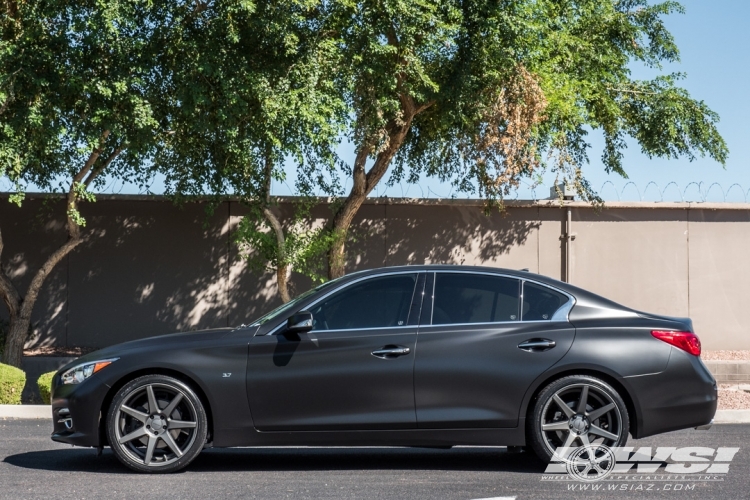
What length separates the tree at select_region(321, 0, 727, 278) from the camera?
13.2 meters

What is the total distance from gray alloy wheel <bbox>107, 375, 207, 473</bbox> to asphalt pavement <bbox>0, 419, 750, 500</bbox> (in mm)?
144

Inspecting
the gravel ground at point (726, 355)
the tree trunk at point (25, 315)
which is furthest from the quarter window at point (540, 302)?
the tree trunk at point (25, 315)

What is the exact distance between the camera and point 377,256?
56.8 feet

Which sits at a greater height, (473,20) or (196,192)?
(473,20)

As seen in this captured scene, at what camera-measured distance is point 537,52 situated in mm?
13312

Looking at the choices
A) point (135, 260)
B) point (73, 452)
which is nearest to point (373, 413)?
point (73, 452)

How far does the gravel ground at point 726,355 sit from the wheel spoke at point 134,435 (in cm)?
1155

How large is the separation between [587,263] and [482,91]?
195 inches

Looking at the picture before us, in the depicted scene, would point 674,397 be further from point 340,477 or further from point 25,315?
point 25,315

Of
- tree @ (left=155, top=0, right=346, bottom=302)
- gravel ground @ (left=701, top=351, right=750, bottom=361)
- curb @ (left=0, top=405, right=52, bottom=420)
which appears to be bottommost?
curb @ (left=0, top=405, right=52, bottom=420)

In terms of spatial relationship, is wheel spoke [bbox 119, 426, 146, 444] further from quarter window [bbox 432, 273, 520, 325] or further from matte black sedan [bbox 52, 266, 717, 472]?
quarter window [bbox 432, 273, 520, 325]

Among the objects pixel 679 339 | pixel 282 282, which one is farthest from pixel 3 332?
pixel 679 339

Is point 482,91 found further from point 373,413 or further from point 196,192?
point 373,413

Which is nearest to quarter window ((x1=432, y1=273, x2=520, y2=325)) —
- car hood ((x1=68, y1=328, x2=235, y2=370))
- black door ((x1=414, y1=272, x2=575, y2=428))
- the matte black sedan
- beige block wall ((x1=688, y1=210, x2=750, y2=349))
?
black door ((x1=414, y1=272, x2=575, y2=428))
